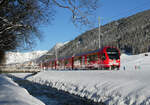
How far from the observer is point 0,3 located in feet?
22.6

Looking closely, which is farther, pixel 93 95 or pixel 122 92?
pixel 93 95

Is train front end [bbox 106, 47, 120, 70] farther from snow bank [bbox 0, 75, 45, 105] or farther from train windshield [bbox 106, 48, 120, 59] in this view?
snow bank [bbox 0, 75, 45, 105]

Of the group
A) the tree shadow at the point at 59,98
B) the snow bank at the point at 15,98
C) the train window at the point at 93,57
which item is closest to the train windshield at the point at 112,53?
the train window at the point at 93,57

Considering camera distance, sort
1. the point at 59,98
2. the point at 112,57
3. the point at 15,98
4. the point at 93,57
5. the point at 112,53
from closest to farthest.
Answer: the point at 15,98 → the point at 59,98 → the point at 112,57 → the point at 112,53 → the point at 93,57

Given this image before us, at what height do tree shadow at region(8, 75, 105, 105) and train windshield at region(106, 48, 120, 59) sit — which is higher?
train windshield at region(106, 48, 120, 59)

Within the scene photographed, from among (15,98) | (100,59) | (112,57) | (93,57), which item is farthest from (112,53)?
(15,98)

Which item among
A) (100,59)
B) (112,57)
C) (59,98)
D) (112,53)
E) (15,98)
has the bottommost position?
(59,98)

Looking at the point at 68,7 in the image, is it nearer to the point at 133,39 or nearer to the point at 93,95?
the point at 93,95

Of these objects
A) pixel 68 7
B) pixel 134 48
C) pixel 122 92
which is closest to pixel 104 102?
pixel 122 92

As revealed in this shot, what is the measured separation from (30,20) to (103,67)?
44.1 feet

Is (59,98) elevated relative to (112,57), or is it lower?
lower

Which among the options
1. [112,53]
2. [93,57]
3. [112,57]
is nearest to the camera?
[112,57]

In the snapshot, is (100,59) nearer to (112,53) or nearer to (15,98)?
(112,53)

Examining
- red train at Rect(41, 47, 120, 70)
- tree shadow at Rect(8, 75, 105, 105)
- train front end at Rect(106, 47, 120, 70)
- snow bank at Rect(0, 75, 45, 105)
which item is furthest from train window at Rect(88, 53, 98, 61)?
snow bank at Rect(0, 75, 45, 105)
